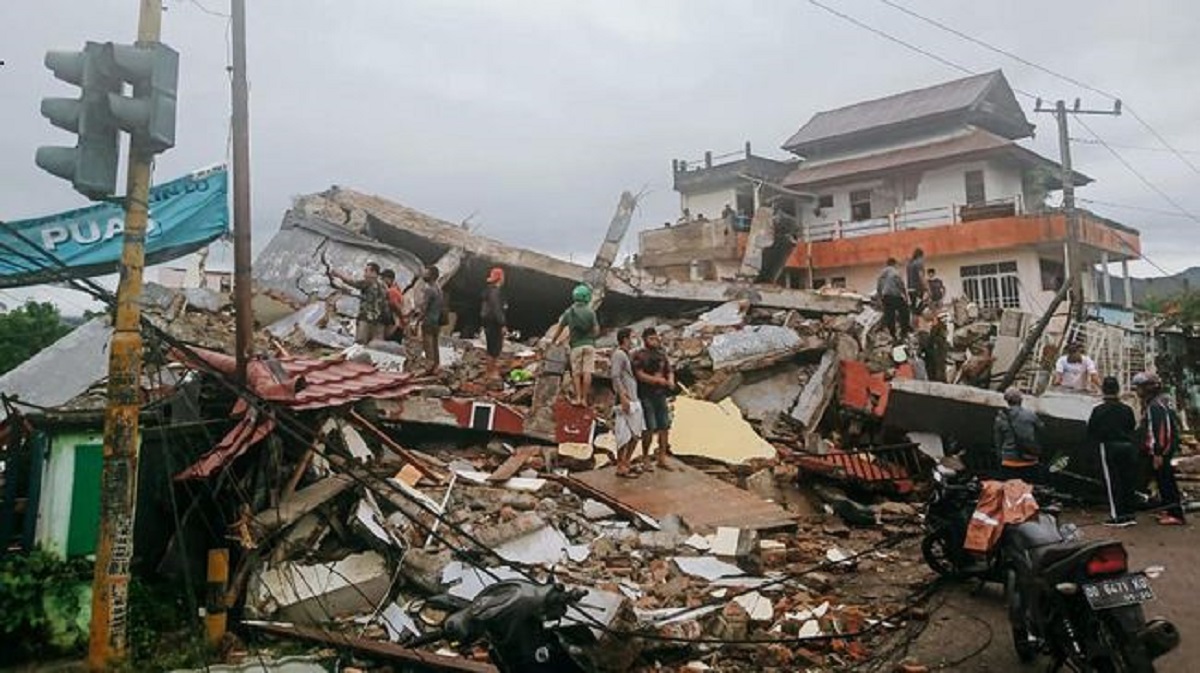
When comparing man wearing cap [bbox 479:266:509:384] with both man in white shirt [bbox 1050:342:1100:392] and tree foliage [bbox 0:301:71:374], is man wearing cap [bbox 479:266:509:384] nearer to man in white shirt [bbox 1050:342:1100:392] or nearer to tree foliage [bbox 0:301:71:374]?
man in white shirt [bbox 1050:342:1100:392]

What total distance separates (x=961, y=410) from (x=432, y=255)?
9.87 metres

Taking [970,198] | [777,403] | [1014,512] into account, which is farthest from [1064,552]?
[970,198]

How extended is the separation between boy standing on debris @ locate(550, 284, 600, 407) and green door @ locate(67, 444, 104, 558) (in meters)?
5.08

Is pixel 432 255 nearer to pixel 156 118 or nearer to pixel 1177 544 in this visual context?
pixel 156 118

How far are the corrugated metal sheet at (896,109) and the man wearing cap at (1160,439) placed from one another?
2274 cm

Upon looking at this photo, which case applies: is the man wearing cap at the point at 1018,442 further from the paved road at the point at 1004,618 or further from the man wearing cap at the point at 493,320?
the man wearing cap at the point at 493,320

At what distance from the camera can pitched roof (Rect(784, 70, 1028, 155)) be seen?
28469 millimetres

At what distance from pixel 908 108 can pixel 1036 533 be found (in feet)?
93.9

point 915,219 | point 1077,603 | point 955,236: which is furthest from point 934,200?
point 1077,603

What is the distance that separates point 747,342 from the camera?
11945 millimetres

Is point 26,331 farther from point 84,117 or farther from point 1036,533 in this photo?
point 1036,533

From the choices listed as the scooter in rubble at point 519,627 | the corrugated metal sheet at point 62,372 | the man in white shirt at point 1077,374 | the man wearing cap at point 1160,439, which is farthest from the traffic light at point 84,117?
the man in white shirt at point 1077,374

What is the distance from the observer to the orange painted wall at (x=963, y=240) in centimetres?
2361

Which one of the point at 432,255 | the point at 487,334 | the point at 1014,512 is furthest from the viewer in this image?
the point at 432,255
